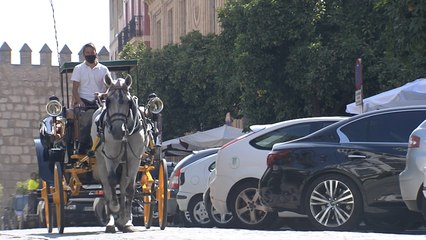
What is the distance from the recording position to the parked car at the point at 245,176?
58.7 feet

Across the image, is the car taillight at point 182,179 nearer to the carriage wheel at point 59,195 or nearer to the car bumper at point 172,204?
the car bumper at point 172,204

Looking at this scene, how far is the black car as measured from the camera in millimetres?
15227

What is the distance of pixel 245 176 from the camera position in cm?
1808

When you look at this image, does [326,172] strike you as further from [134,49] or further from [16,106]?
[16,106]

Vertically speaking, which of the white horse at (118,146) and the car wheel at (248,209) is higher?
the white horse at (118,146)

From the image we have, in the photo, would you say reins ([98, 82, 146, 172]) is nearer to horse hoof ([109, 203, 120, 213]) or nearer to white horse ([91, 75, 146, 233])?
white horse ([91, 75, 146, 233])

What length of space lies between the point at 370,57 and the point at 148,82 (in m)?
15.5

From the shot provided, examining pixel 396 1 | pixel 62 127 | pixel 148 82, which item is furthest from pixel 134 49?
pixel 62 127

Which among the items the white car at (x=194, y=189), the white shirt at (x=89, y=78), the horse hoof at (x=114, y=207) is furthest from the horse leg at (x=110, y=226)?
the white car at (x=194, y=189)

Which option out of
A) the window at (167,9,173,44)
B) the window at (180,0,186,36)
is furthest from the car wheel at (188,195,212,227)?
the window at (167,9,173,44)

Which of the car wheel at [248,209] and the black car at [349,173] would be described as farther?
the car wheel at [248,209]

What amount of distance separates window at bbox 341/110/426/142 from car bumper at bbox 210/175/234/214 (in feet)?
9.73

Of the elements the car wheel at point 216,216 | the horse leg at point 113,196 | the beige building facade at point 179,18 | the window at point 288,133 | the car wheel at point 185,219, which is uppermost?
the beige building facade at point 179,18

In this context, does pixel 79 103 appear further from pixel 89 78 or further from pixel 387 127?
pixel 387 127
